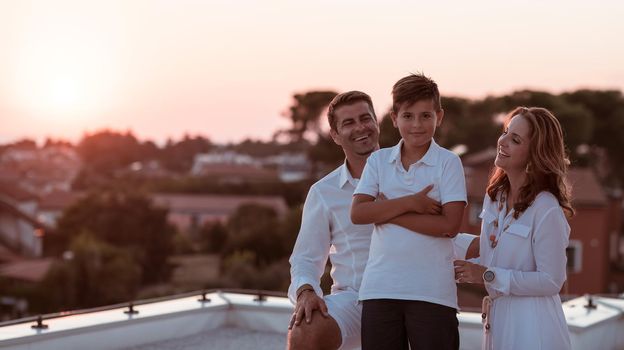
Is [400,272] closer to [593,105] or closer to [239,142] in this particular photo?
[593,105]

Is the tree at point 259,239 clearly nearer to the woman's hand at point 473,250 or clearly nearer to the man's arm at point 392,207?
the woman's hand at point 473,250

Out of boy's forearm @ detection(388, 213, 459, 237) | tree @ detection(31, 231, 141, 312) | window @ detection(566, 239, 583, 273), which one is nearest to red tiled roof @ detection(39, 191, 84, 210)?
tree @ detection(31, 231, 141, 312)

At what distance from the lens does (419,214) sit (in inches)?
83.7

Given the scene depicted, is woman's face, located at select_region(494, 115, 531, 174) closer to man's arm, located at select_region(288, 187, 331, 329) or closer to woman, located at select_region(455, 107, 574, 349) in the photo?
woman, located at select_region(455, 107, 574, 349)

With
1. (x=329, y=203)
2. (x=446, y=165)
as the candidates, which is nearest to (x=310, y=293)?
(x=329, y=203)

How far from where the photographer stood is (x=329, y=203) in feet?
8.94

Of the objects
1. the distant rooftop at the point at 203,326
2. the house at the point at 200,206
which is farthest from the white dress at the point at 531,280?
the house at the point at 200,206

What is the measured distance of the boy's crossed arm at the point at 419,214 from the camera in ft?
6.88

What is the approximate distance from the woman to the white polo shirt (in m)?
0.09

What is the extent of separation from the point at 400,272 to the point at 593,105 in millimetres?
30238

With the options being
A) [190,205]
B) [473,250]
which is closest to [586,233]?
[473,250]

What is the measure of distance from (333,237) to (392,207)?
646 millimetres

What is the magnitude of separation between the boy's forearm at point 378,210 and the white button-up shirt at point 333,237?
0.45 meters

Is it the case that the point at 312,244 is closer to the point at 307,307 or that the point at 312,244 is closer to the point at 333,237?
the point at 333,237
